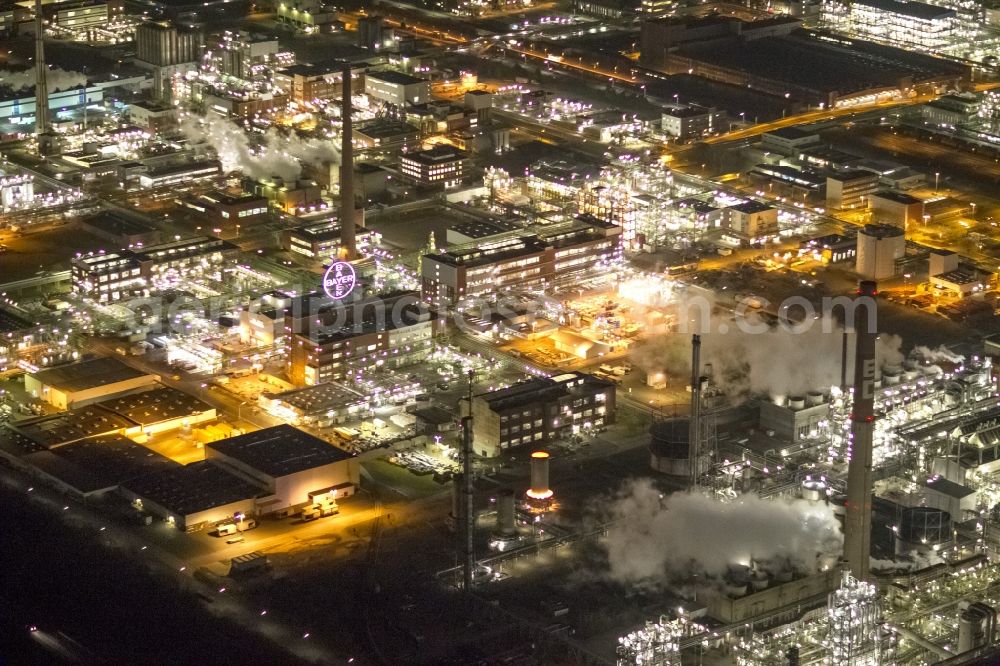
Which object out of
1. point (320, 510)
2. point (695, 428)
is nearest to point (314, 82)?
point (320, 510)

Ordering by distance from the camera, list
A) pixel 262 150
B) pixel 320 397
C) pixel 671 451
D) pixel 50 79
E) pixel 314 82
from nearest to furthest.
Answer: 1. pixel 671 451
2. pixel 320 397
3. pixel 262 150
4. pixel 50 79
5. pixel 314 82

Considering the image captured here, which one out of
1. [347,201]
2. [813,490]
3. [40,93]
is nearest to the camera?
[813,490]

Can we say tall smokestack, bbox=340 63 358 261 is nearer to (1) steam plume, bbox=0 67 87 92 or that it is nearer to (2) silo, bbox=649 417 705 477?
(2) silo, bbox=649 417 705 477

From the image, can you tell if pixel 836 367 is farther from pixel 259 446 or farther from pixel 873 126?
pixel 873 126

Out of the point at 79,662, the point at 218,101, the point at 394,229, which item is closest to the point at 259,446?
the point at 79,662

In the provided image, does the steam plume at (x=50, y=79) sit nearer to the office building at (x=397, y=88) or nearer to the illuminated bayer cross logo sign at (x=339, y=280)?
the office building at (x=397, y=88)

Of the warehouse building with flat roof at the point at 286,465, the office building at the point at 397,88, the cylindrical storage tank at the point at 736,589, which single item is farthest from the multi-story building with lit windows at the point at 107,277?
the cylindrical storage tank at the point at 736,589

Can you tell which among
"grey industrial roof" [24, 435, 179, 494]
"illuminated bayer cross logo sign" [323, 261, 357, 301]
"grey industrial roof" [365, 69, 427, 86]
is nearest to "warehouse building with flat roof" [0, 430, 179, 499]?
"grey industrial roof" [24, 435, 179, 494]

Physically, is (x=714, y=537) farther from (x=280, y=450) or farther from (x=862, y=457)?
(x=280, y=450)
